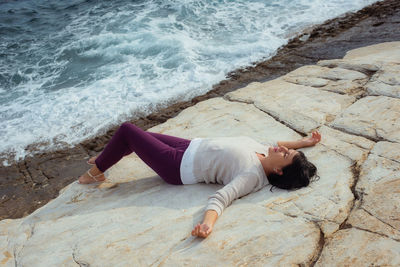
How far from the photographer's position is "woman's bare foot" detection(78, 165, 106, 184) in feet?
12.7

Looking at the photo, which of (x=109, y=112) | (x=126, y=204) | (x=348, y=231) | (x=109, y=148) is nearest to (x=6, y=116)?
(x=109, y=112)

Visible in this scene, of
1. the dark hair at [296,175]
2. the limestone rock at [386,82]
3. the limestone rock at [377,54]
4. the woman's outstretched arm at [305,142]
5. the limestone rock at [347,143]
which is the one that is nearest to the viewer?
the dark hair at [296,175]

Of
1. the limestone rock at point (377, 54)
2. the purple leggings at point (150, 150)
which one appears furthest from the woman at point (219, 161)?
the limestone rock at point (377, 54)

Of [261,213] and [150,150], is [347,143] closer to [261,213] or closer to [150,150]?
[261,213]

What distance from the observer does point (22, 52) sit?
9.73 metres

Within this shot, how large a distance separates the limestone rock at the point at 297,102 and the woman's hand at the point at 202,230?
2.03 metres

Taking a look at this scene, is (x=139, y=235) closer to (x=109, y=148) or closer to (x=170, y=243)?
(x=170, y=243)

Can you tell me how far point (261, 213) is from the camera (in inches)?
113

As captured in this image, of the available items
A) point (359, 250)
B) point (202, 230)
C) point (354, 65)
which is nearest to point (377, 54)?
point (354, 65)

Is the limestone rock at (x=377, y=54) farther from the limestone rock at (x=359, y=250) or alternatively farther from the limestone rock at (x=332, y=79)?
the limestone rock at (x=359, y=250)

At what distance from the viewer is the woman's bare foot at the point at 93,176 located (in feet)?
12.7

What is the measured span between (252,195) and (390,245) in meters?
1.19

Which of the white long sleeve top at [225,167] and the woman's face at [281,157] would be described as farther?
the woman's face at [281,157]

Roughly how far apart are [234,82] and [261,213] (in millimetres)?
4366
